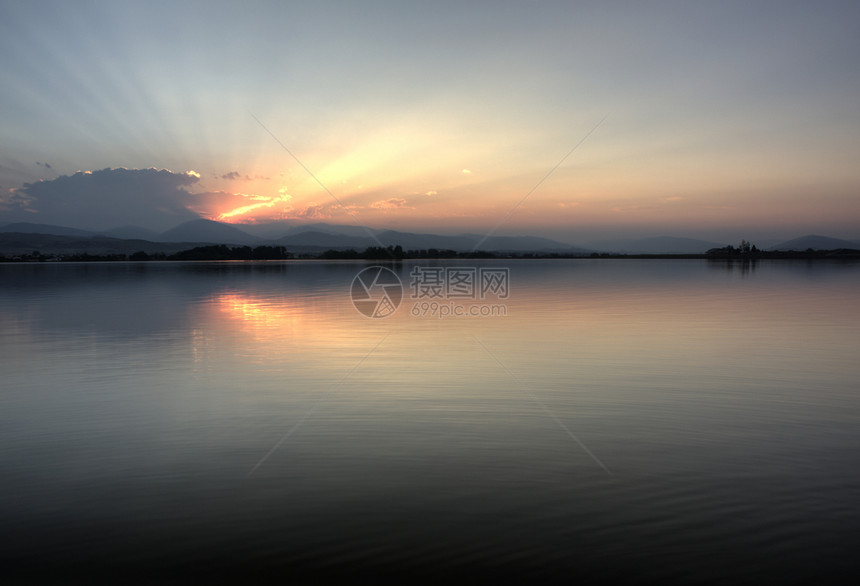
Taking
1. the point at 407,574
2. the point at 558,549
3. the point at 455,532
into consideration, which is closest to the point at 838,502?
the point at 558,549

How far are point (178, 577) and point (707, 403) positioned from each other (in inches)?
342

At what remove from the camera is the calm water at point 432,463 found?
4688 millimetres

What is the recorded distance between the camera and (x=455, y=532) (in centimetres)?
504

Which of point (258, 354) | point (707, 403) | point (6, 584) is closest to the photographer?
point (6, 584)

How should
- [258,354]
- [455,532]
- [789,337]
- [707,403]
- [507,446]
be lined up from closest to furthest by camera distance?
[455,532]
[507,446]
[707,403]
[258,354]
[789,337]

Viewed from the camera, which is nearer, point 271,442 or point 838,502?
point 838,502

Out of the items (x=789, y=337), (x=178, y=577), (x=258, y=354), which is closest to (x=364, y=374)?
(x=258, y=354)

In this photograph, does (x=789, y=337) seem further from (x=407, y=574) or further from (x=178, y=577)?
(x=178, y=577)

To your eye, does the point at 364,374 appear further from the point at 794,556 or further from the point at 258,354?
the point at 794,556

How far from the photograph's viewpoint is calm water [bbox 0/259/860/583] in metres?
4.69

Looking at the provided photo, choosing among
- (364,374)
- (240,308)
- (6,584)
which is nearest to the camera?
(6,584)

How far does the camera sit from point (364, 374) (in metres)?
12.3

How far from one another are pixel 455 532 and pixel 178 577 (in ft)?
7.58

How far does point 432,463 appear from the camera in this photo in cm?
680
